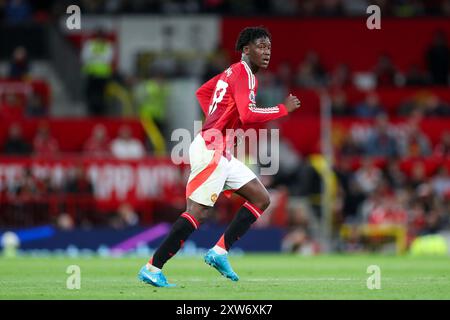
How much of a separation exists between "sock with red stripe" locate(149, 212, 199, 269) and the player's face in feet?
6.23

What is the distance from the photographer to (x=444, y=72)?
110 feet

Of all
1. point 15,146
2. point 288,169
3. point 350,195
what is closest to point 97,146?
point 15,146

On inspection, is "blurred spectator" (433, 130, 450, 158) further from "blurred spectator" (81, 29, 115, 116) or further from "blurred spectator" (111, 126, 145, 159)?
"blurred spectator" (81, 29, 115, 116)

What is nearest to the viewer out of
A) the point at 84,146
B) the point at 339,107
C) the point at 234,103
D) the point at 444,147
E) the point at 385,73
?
the point at 234,103

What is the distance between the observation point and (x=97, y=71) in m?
30.9

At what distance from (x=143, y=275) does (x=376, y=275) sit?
305 cm

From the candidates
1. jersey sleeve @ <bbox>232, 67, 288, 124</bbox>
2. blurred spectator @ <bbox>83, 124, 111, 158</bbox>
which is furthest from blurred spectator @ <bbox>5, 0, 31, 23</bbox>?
jersey sleeve @ <bbox>232, 67, 288, 124</bbox>

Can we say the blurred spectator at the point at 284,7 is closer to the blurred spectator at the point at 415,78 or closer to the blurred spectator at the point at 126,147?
the blurred spectator at the point at 415,78

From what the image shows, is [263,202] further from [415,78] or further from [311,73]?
[415,78]

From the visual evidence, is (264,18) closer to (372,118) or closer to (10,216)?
(372,118)

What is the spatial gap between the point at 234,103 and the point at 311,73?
20.4 m

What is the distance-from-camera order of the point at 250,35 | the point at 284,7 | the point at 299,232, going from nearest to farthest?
the point at 250,35, the point at 299,232, the point at 284,7
